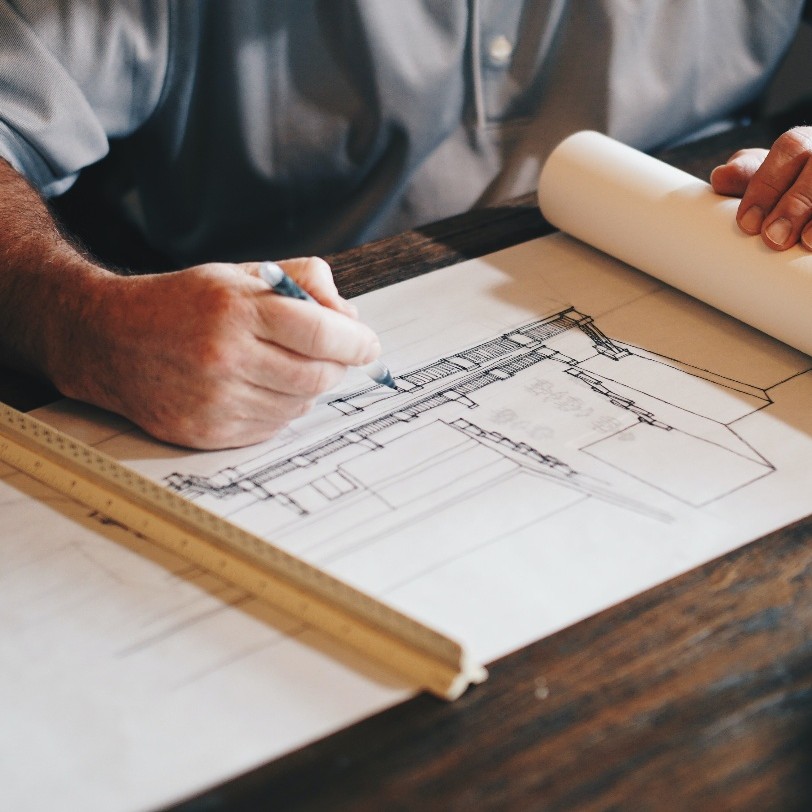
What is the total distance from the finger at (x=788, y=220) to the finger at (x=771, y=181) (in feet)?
0.05

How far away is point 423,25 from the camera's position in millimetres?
1292

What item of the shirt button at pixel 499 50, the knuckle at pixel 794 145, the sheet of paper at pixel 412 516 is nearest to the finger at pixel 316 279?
the sheet of paper at pixel 412 516

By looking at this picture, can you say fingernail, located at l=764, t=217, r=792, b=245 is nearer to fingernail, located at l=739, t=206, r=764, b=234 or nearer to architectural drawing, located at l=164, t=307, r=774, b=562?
fingernail, located at l=739, t=206, r=764, b=234

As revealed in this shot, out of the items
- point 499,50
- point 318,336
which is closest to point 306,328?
point 318,336

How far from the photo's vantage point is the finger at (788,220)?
934 millimetres

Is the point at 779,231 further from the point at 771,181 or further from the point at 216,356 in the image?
the point at 216,356

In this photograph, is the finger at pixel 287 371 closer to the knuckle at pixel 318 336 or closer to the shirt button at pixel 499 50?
the knuckle at pixel 318 336

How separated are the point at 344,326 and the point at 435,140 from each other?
26.4 inches

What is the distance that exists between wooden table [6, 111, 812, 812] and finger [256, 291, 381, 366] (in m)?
0.32

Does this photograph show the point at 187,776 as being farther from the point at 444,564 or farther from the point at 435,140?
the point at 435,140

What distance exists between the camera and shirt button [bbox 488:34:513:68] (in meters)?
1.35

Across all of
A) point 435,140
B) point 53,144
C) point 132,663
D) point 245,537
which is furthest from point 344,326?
point 435,140

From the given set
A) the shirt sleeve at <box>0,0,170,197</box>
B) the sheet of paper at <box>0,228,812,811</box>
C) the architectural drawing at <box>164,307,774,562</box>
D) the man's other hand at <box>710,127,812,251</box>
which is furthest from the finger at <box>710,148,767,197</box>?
the shirt sleeve at <box>0,0,170,197</box>

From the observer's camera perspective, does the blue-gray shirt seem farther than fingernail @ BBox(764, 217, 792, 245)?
Yes
